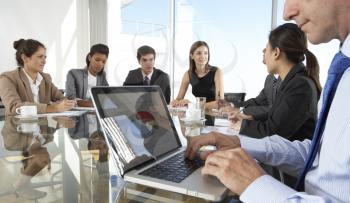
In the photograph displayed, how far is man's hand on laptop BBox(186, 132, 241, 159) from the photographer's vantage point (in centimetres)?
Result: 97

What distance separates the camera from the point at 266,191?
58 centimetres

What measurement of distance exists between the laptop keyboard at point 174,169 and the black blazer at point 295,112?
1.69 ft

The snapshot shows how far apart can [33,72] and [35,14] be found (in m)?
2.38

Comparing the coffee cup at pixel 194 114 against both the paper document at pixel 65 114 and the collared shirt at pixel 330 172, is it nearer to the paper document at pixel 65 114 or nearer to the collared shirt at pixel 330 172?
the paper document at pixel 65 114

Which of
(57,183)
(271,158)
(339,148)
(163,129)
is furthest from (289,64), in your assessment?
(57,183)

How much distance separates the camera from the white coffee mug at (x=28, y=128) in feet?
5.06


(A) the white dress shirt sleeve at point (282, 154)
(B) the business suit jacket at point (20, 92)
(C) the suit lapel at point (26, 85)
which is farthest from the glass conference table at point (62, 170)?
(C) the suit lapel at point (26, 85)

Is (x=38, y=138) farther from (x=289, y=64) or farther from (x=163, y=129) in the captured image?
(x=289, y=64)

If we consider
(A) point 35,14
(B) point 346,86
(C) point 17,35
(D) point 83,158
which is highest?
(A) point 35,14

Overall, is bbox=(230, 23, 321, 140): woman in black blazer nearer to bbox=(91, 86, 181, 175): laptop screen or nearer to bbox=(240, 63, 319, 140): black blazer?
bbox=(240, 63, 319, 140): black blazer

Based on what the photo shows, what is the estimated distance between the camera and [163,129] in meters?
1.08

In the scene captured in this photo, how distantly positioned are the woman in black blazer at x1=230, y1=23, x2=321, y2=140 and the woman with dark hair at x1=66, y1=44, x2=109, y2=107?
1.95 m

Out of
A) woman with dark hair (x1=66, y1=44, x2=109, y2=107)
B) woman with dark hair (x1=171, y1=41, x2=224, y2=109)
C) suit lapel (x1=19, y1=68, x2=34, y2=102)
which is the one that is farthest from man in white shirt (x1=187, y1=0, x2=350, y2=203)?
woman with dark hair (x1=66, y1=44, x2=109, y2=107)

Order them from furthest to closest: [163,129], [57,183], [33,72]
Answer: [33,72] → [163,129] → [57,183]
